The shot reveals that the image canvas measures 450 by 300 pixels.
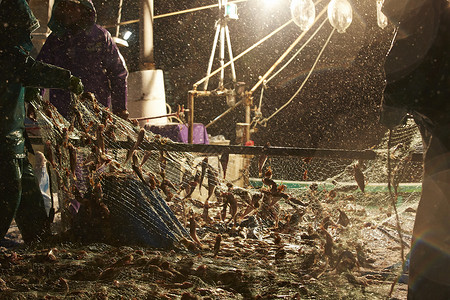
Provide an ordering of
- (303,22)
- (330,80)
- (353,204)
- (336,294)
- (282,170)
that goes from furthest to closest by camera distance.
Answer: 1. (330,80)
2. (303,22)
3. (282,170)
4. (353,204)
5. (336,294)

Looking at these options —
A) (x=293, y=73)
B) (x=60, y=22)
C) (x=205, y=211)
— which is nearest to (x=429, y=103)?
(x=205, y=211)

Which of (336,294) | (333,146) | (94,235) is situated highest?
(333,146)

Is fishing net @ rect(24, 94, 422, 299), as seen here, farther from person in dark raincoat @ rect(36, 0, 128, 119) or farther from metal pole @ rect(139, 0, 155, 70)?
metal pole @ rect(139, 0, 155, 70)

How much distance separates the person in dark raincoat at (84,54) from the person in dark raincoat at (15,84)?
0.97 meters

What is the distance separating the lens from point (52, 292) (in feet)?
9.35

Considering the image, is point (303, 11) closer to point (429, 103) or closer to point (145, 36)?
point (145, 36)

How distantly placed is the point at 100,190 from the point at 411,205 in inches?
131

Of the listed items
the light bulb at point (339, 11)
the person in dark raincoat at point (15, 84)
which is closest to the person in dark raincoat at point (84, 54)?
the person in dark raincoat at point (15, 84)

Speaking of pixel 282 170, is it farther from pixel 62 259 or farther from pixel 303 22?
pixel 62 259

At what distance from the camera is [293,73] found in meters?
12.2

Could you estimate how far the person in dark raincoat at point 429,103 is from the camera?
82.7 inches

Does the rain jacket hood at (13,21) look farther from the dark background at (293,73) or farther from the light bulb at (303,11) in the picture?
the dark background at (293,73)

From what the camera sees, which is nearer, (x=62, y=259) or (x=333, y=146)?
(x=62, y=259)

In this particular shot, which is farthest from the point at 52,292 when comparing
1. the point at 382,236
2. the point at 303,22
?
the point at 303,22
